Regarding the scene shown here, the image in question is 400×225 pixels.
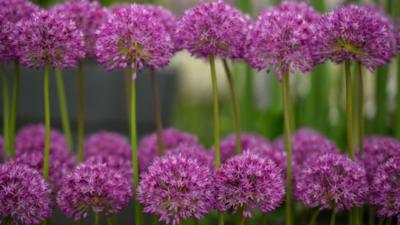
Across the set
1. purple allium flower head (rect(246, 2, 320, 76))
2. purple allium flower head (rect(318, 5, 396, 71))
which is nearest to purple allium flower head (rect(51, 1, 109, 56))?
purple allium flower head (rect(246, 2, 320, 76))

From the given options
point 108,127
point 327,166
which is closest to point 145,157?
point 327,166

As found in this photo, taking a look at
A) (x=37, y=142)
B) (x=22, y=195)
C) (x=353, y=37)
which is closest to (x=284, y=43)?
(x=353, y=37)

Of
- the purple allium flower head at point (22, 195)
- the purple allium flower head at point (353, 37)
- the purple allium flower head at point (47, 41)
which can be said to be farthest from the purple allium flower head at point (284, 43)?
the purple allium flower head at point (22, 195)

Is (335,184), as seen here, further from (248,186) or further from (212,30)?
(212,30)

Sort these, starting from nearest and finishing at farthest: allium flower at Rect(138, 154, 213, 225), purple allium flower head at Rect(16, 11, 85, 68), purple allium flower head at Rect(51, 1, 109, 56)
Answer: allium flower at Rect(138, 154, 213, 225) → purple allium flower head at Rect(16, 11, 85, 68) → purple allium flower head at Rect(51, 1, 109, 56)

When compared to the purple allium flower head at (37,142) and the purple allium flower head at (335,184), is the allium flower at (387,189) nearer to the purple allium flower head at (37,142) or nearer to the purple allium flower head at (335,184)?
the purple allium flower head at (335,184)

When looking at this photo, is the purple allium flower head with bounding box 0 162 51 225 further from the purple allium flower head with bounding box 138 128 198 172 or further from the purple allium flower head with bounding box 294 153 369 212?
the purple allium flower head with bounding box 294 153 369 212

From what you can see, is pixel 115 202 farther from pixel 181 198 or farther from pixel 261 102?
pixel 261 102
